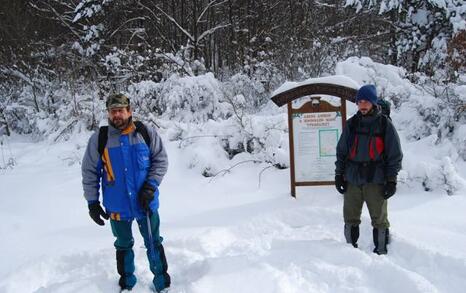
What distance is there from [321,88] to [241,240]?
218cm

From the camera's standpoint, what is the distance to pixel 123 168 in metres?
3.25

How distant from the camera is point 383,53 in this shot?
50.5 ft

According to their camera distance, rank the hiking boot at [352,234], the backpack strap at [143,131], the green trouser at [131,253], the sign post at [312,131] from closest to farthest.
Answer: the backpack strap at [143,131]
the green trouser at [131,253]
the hiking boot at [352,234]
the sign post at [312,131]

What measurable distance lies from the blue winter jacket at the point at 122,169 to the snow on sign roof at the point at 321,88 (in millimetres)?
2549

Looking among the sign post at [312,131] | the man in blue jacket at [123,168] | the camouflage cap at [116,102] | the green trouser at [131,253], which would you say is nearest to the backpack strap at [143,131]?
the man in blue jacket at [123,168]

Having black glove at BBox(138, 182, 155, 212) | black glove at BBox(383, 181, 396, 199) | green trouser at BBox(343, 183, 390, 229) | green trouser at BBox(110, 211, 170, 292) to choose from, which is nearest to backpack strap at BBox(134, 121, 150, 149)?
black glove at BBox(138, 182, 155, 212)

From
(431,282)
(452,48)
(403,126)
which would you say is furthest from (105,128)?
(452,48)

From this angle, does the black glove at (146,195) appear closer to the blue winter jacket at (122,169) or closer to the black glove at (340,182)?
the blue winter jacket at (122,169)

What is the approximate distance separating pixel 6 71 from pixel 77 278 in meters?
12.3

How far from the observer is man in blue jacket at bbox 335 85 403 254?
371cm

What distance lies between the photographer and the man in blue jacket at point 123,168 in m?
3.24

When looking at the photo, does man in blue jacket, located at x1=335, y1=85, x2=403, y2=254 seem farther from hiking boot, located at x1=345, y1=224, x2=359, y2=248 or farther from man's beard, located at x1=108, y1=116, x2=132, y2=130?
man's beard, located at x1=108, y1=116, x2=132, y2=130

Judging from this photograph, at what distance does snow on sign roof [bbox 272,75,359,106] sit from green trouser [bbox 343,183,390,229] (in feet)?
5.36

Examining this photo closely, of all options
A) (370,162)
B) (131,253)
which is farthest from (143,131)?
(370,162)
